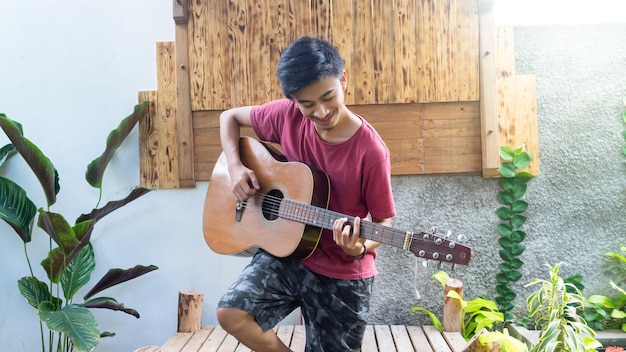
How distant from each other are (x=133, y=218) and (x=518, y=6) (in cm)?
Answer: 272

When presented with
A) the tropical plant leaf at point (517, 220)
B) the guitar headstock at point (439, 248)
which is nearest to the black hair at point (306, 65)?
the guitar headstock at point (439, 248)

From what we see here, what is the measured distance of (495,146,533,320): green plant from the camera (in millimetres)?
3311

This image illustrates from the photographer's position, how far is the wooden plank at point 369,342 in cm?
296

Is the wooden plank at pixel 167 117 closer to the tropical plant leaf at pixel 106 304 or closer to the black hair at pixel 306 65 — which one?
the tropical plant leaf at pixel 106 304

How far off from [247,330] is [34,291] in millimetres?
1756

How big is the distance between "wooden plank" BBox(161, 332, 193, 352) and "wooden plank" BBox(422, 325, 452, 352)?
134cm

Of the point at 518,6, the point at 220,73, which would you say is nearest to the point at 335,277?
the point at 220,73

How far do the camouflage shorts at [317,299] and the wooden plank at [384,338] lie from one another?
0.83 metres

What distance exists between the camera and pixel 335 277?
2.14m

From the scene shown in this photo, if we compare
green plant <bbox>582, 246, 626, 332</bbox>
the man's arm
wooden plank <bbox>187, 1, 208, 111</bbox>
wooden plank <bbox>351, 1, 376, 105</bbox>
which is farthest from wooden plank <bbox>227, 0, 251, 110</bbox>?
green plant <bbox>582, 246, 626, 332</bbox>

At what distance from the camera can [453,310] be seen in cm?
319

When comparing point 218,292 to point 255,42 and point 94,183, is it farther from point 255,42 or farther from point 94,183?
point 255,42

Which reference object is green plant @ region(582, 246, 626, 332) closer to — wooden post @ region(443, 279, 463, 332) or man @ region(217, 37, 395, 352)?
wooden post @ region(443, 279, 463, 332)

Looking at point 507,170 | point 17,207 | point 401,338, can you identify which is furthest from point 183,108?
point 507,170
